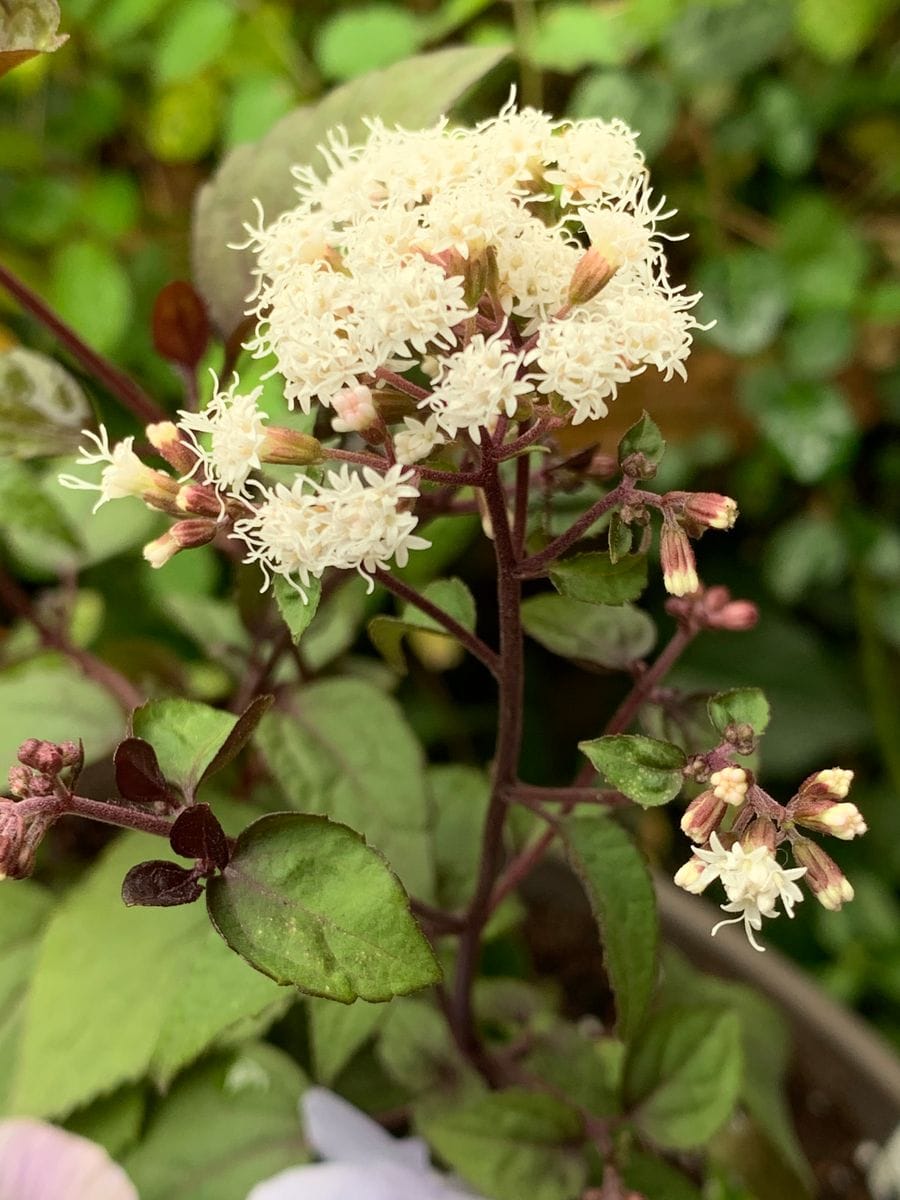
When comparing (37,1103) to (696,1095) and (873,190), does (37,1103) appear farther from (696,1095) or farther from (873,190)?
(873,190)

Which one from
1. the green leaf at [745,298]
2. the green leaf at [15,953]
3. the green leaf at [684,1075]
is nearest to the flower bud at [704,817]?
the green leaf at [684,1075]

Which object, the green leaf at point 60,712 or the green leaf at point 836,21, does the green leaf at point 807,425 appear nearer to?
the green leaf at point 836,21

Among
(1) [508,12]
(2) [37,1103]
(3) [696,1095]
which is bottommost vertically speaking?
(3) [696,1095]

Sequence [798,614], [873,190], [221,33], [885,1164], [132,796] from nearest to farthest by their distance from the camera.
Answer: [132,796], [885,1164], [221,33], [873,190], [798,614]

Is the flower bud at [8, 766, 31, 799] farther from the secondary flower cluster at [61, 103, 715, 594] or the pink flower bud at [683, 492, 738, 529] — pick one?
the pink flower bud at [683, 492, 738, 529]

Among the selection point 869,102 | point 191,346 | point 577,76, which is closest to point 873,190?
point 869,102

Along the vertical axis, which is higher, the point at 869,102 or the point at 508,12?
the point at 508,12
